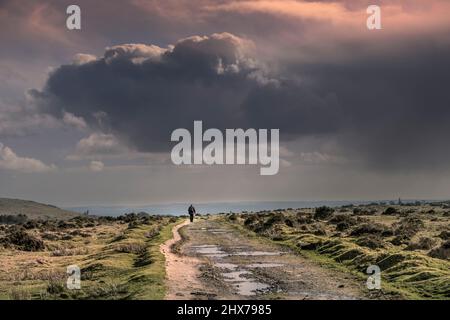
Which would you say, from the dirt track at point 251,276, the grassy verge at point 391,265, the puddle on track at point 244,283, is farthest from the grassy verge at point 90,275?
the grassy verge at point 391,265

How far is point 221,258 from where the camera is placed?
32125 millimetres

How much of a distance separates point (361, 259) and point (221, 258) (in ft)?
27.2

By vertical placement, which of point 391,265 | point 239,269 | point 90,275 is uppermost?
point 391,265

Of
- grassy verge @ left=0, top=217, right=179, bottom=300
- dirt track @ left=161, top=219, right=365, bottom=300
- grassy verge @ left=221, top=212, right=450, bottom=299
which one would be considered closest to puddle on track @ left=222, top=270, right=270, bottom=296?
dirt track @ left=161, top=219, right=365, bottom=300

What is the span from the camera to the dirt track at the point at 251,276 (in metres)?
19.9

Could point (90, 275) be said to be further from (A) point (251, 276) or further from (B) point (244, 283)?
(B) point (244, 283)

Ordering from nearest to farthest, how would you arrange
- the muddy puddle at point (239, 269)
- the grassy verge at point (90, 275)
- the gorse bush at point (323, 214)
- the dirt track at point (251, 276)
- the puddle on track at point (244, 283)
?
Answer: the dirt track at point (251, 276) → the puddle on track at point (244, 283) → the muddy puddle at point (239, 269) → the grassy verge at point (90, 275) → the gorse bush at point (323, 214)

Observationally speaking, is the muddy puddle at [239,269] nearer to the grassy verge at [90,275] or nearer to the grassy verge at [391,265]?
the grassy verge at [90,275]

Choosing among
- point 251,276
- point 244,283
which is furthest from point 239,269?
point 244,283

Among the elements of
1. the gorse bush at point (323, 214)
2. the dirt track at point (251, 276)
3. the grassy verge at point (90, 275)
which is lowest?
the grassy verge at point (90, 275)

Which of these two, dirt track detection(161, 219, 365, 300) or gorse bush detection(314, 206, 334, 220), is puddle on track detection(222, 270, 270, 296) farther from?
gorse bush detection(314, 206, 334, 220)

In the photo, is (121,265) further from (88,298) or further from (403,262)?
(403,262)

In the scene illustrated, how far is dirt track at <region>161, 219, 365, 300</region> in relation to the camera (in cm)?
1986

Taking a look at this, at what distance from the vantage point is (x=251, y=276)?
24531 millimetres
